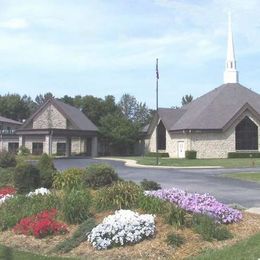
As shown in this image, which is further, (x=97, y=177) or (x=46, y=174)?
(x=46, y=174)

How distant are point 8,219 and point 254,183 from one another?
15.4 m

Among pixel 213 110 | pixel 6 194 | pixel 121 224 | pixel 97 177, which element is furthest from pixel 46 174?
pixel 213 110

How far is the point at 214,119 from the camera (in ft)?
205

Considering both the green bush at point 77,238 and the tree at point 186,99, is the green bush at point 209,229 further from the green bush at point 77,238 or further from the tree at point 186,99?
the tree at point 186,99

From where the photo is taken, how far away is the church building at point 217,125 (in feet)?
201

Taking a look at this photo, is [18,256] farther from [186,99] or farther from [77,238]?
[186,99]

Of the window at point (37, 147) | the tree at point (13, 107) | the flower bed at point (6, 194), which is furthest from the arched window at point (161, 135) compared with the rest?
the tree at point (13, 107)

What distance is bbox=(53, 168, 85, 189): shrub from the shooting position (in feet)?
53.3

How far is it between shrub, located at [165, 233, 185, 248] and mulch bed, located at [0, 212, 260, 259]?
0.24 feet

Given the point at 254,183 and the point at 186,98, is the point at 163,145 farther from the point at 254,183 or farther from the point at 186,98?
the point at 186,98

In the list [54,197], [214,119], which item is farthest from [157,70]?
[54,197]

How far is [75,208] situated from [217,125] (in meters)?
50.7

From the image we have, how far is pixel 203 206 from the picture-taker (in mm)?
11406

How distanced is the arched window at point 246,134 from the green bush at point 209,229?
52.4 metres
